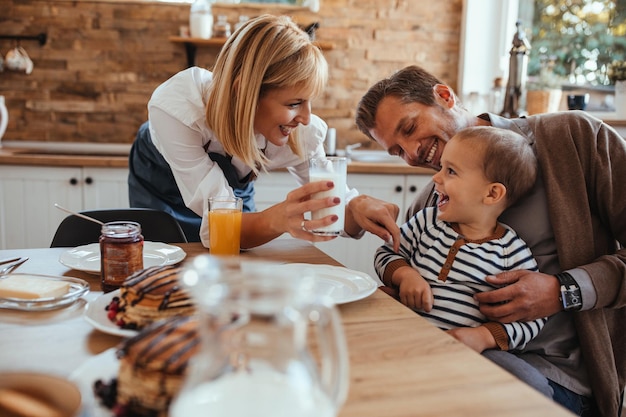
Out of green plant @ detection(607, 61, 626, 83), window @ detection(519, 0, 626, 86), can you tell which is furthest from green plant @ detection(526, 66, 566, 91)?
green plant @ detection(607, 61, 626, 83)

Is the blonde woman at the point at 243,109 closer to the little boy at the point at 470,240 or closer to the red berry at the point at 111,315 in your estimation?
the little boy at the point at 470,240

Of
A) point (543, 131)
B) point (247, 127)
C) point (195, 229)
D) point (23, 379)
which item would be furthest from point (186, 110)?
point (23, 379)

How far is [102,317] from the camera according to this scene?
988 mm

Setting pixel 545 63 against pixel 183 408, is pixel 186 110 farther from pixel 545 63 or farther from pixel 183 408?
pixel 545 63

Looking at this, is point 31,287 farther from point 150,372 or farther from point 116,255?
point 150,372

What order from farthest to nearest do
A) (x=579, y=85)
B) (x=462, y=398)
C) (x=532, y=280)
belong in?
1. (x=579, y=85)
2. (x=532, y=280)
3. (x=462, y=398)

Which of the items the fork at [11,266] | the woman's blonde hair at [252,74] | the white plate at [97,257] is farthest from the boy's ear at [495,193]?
the fork at [11,266]

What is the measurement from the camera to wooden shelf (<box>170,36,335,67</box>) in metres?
3.56

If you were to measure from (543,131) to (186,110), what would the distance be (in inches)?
40.4

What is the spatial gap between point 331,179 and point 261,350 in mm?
884

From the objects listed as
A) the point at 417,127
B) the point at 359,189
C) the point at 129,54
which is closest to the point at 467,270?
the point at 417,127

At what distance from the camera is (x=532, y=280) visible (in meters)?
1.37

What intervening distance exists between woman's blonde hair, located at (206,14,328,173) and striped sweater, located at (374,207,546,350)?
1.98 feet

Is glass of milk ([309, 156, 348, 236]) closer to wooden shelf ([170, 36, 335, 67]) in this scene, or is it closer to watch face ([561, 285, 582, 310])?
watch face ([561, 285, 582, 310])
